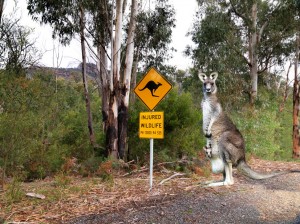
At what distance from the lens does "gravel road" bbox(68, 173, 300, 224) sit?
18.4 feet

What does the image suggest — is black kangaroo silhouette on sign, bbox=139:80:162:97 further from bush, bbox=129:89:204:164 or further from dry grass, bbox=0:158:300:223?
bush, bbox=129:89:204:164

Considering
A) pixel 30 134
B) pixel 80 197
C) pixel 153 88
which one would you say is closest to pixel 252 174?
pixel 153 88

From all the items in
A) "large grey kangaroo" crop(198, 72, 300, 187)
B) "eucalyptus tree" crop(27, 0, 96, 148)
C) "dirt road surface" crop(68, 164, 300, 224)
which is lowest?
"dirt road surface" crop(68, 164, 300, 224)

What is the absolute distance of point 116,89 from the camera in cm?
1179

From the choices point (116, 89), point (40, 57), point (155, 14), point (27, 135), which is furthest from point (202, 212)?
point (40, 57)

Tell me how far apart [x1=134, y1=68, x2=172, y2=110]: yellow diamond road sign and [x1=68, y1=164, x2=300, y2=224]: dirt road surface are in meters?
1.81

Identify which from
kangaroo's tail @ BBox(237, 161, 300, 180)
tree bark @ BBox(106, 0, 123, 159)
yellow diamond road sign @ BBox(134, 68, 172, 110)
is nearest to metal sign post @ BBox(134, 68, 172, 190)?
yellow diamond road sign @ BBox(134, 68, 172, 110)

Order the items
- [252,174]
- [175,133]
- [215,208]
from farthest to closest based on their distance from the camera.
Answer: [175,133], [252,174], [215,208]

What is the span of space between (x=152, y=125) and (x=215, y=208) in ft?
6.26

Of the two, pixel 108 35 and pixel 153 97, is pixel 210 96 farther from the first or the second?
pixel 108 35

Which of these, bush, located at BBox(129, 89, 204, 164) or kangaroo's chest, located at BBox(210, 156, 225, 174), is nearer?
kangaroo's chest, located at BBox(210, 156, 225, 174)

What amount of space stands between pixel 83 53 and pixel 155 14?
11.7ft

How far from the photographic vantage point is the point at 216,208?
615 centimetres

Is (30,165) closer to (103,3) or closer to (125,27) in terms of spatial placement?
(103,3)
